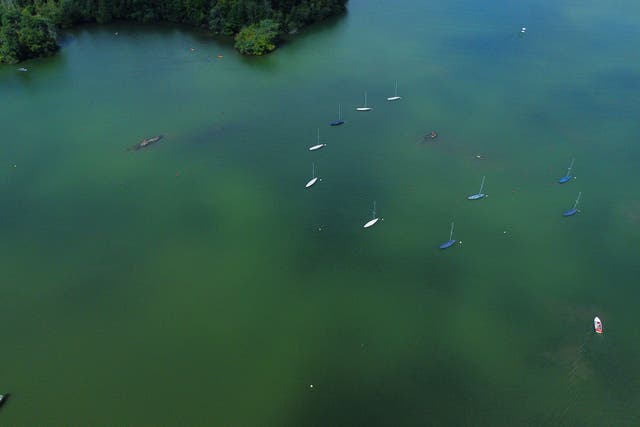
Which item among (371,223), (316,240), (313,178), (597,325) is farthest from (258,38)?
(597,325)

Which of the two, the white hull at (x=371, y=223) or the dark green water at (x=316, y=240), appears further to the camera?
the white hull at (x=371, y=223)

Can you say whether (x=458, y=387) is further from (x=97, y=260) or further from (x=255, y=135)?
(x=255, y=135)

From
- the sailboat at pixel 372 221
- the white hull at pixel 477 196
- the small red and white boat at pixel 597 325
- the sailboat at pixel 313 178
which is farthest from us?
the sailboat at pixel 313 178

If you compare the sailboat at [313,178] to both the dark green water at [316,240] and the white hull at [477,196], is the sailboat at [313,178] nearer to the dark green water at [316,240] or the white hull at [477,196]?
the dark green water at [316,240]

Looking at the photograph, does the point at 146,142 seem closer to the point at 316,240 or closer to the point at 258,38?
the point at 316,240

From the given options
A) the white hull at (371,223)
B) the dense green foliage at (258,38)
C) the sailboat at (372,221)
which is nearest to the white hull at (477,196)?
the sailboat at (372,221)

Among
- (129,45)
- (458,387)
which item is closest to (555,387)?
(458,387)

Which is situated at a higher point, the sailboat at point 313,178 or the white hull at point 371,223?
the sailboat at point 313,178

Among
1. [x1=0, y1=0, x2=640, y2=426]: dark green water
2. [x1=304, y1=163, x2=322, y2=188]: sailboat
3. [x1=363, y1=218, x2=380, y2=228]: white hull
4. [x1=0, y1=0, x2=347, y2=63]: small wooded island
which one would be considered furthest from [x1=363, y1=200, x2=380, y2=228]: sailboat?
[x1=0, y1=0, x2=347, y2=63]: small wooded island
